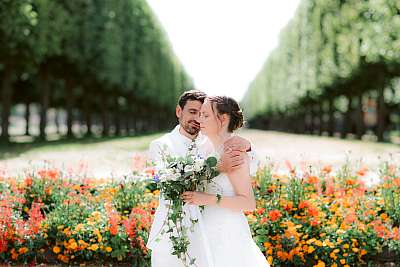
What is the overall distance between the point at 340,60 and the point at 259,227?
1192 inches

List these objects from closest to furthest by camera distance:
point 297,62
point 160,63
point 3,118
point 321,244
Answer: point 321,244 → point 3,118 → point 297,62 → point 160,63

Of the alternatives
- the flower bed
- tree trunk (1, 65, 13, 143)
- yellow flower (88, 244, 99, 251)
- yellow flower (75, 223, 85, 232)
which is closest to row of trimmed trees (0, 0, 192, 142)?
tree trunk (1, 65, 13, 143)

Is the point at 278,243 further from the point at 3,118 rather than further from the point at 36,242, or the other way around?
the point at 3,118

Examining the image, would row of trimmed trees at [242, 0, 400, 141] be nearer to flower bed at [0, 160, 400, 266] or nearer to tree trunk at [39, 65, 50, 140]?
tree trunk at [39, 65, 50, 140]

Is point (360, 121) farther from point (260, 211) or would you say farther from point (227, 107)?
point (227, 107)

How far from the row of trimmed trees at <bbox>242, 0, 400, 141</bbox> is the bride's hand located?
21.3m

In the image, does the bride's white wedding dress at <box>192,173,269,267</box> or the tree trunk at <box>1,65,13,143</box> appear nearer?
the bride's white wedding dress at <box>192,173,269,267</box>

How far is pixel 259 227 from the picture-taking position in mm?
6434

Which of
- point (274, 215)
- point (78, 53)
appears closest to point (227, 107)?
point (274, 215)

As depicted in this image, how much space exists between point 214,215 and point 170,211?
34 cm

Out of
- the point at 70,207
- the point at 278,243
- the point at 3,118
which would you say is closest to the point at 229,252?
the point at 278,243

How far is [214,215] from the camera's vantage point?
3.51 metres

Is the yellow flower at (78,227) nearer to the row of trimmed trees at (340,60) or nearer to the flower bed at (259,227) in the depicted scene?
the flower bed at (259,227)

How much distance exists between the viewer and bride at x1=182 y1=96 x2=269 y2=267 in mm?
3342
